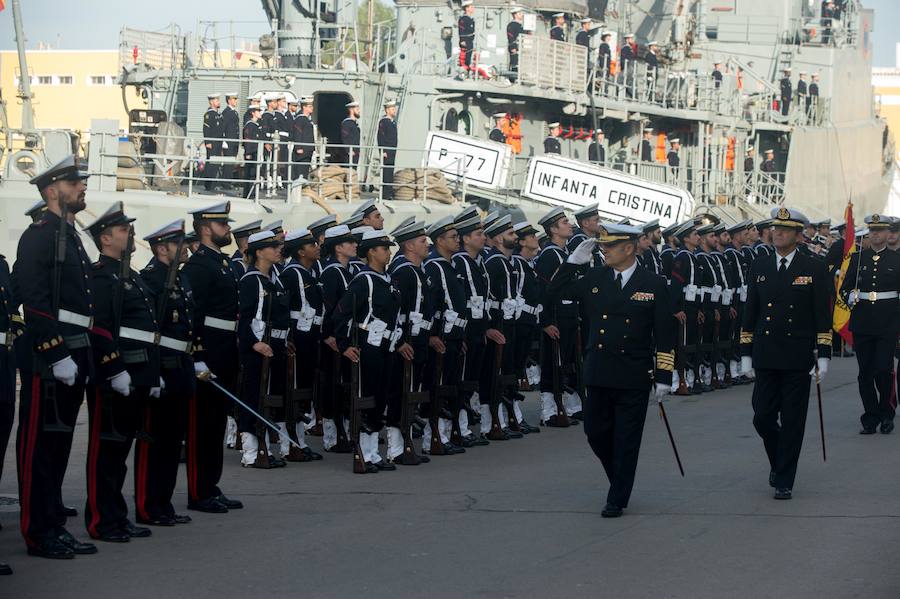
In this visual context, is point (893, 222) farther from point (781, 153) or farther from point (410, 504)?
point (781, 153)

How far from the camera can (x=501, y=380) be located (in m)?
13.0

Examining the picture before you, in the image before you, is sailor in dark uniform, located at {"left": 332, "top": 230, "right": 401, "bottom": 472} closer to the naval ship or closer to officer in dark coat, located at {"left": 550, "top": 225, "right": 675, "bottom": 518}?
officer in dark coat, located at {"left": 550, "top": 225, "right": 675, "bottom": 518}

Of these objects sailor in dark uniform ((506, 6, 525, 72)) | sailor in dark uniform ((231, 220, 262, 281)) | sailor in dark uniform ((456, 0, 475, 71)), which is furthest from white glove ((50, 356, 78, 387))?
sailor in dark uniform ((506, 6, 525, 72))

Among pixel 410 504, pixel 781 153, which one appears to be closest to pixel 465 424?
pixel 410 504

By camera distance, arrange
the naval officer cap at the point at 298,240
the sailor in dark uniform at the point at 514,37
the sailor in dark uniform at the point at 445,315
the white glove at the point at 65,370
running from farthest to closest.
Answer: the sailor in dark uniform at the point at 514,37 → the naval officer cap at the point at 298,240 → the sailor in dark uniform at the point at 445,315 → the white glove at the point at 65,370

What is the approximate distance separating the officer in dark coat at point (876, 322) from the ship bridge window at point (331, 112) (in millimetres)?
13975

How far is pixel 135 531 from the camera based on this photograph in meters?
8.30

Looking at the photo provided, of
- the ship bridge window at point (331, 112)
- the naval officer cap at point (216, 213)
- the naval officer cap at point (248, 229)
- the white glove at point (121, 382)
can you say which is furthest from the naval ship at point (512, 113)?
the white glove at point (121, 382)

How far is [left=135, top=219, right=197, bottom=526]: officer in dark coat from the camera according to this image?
8656 mm

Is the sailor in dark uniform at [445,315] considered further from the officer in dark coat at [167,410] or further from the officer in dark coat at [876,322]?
the officer in dark coat at [876,322]

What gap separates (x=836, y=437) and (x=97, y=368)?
7421 mm

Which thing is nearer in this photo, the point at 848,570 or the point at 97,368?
the point at 848,570

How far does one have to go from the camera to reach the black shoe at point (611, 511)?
893 centimetres

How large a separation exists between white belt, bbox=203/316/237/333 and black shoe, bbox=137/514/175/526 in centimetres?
154
